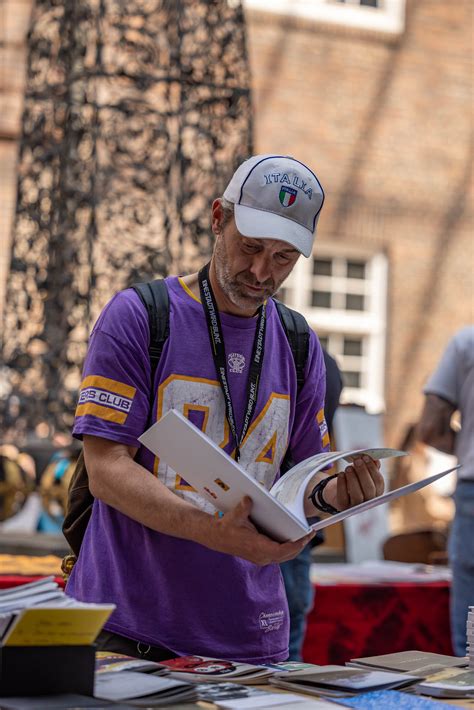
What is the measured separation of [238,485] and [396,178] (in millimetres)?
11825

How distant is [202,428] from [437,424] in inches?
92.6

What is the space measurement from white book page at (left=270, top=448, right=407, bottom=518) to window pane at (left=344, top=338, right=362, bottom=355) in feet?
36.6

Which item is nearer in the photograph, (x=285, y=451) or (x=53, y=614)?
(x=53, y=614)

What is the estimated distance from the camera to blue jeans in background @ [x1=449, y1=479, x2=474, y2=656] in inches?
169

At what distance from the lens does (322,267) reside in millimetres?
13391

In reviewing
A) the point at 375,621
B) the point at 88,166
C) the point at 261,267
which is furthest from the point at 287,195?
the point at 88,166

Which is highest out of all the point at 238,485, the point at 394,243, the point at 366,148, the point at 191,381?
the point at 366,148

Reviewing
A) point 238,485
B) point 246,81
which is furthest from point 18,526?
point 238,485

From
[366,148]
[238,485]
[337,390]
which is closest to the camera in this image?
[238,485]

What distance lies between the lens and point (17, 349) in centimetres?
708

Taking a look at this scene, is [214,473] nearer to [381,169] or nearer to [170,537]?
[170,537]

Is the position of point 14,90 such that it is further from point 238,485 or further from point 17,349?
point 238,485

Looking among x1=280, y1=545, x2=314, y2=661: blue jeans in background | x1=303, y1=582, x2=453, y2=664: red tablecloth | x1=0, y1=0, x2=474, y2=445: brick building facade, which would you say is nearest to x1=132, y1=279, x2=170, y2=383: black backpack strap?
x1=280, y1=545, x2=314, y2=661: blue jeans in background

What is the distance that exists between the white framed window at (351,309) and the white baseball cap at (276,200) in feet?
35.7
